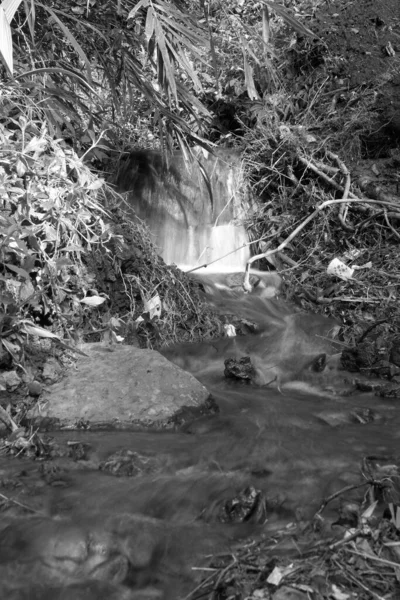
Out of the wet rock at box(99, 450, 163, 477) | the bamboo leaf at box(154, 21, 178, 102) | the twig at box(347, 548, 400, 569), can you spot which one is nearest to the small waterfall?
the bamboo leaf at box(154, 21, 178, 102)

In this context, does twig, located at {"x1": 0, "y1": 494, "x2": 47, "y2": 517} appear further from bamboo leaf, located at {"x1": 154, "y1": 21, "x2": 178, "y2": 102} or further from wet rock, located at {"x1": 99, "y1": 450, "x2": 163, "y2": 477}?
bamboo leaf, located at {"x1": 154, "y1": 21, "x2": 178, "y2": 102}

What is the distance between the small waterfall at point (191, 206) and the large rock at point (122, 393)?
102 inches

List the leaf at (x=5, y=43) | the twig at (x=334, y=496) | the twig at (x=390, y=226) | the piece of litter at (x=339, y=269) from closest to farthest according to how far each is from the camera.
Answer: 1. the twig at (x=334, y=496)
2. the leaf at (x=5, y=43)
3. the piece of litter at (x=339, y=269)
4. the twig at (x=390, y=226)

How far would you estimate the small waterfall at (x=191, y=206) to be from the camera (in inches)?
235

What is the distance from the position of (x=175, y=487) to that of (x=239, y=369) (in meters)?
1.48

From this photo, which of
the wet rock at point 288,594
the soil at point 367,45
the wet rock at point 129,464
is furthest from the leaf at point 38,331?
the soil at point 367,45

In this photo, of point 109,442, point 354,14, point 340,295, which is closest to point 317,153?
point 340,295

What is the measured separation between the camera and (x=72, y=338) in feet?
12.0

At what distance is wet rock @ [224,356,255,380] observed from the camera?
3785 mm

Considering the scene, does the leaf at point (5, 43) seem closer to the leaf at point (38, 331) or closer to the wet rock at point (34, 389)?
the leaf at point (38, 331)

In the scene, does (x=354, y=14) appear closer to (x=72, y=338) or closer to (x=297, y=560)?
(x=72, y=338)

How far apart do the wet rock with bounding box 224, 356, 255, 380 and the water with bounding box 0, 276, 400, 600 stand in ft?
0.23

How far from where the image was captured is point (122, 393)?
315cm

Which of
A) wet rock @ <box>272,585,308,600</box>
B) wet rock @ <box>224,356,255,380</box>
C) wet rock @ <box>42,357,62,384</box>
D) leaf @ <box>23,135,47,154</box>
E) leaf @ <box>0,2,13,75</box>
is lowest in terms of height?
wet rock @ <box>224,356,255,380</box>
